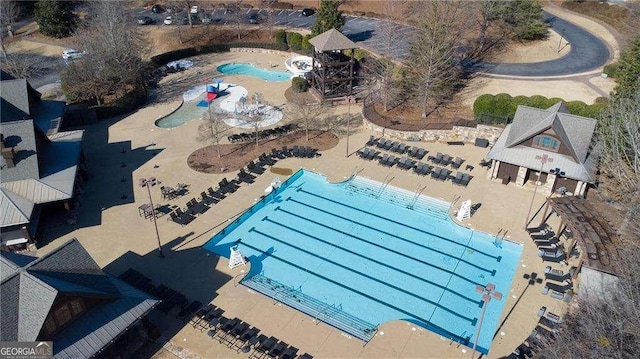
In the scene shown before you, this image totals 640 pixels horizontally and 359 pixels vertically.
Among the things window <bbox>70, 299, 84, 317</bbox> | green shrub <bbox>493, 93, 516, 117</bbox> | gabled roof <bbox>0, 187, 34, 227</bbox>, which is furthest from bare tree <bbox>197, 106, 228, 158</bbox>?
green shrub <bbox>493, 93, 516, 117</bbox>

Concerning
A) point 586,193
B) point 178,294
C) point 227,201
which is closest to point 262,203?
point 227,201

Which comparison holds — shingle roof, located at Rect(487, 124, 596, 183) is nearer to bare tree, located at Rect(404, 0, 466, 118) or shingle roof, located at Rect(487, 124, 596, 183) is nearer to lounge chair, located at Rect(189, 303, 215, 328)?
bare tree, located at Rect(404, 0, 466, 118)

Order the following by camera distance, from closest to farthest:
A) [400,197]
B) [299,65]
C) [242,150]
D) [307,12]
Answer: [400,197] → [242,150] → [299,65] → [307,12]

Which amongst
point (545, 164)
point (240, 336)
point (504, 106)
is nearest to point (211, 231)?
point (240, 336)

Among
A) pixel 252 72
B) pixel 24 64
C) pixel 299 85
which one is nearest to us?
pixel 299 85

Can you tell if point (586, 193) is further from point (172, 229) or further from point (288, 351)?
point (172, 229)

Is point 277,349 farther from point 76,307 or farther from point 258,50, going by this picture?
point 258,50

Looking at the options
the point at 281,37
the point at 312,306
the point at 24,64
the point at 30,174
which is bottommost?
the point at 312,306
